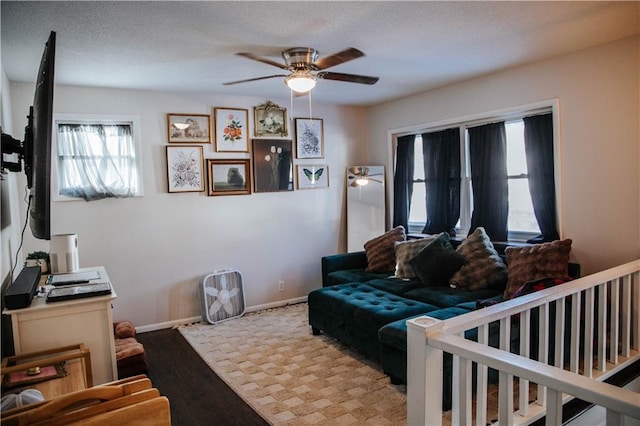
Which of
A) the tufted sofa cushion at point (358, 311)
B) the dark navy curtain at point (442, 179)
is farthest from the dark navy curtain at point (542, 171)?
the tufted sofa cushion at point (358, 311)

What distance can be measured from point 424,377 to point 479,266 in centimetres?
245

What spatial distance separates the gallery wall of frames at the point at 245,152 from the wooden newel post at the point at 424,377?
3.54 metres

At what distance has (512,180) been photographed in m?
4.15

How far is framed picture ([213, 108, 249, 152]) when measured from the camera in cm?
477

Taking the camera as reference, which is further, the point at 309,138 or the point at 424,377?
the point at 309,138

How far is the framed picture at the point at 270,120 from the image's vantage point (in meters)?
5.02

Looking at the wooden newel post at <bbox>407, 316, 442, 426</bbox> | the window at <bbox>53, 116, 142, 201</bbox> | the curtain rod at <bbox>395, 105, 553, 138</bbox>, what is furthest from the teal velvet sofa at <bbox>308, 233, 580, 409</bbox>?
the window at <bbox>53, 116, 142, 201</bbox>

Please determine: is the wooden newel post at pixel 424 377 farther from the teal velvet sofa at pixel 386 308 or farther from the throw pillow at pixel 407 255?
the throw pillow at pixel 407 255

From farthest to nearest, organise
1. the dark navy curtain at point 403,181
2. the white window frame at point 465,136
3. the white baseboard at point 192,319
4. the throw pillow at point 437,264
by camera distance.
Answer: the dark navy curtain at point 403,181 < the white baseboard at point 192,319 < the throw pillow at point 437,264 < the white window frame at point 465,136

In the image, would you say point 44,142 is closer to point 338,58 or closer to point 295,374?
point 338,58

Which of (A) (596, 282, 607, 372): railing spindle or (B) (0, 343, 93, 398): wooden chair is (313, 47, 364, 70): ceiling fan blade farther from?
(B) (0, 343, 93, 398): wooden chair

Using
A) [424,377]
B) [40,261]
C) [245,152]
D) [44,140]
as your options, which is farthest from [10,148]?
[245,152]

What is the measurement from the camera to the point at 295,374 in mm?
3287

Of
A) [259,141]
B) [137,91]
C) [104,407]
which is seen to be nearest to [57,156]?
[137,91]
